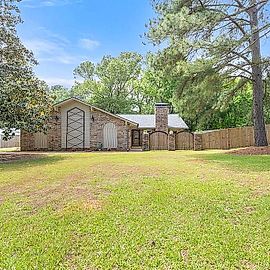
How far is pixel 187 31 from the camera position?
14312 millimetres

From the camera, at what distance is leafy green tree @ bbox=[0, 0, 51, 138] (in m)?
15.9

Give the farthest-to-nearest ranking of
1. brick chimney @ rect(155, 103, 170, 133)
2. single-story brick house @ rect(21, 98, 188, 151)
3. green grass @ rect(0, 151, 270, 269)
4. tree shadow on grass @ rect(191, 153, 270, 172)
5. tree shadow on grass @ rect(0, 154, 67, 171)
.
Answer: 1. brick chimney @ rect(155, 103, 170, 133)
2. single-story brick house @ rect(21, 98, 188, 151)
3. tree shadow on grass @ rect(0, 154, 67, 171)
4. tree shadow on grass @ rect(191, 153, 270, 172)
5. green grass @ rect(0, 151, 270, 269)

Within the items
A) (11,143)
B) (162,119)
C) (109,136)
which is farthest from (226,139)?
(11,143)

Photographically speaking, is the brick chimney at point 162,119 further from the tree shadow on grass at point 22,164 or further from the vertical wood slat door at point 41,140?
the tree shadow on grass at point 22,164

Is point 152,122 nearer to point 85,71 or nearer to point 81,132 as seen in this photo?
point 81,132

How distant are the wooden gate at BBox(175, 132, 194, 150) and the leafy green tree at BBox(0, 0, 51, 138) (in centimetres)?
1206

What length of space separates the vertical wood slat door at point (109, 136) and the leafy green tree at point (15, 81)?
897 cm

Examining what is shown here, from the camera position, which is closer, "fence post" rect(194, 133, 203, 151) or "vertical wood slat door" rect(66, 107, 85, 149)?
"fence post" rect(194, 133, 203, 151)

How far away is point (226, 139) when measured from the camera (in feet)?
80.7

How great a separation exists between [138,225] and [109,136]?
21182 millimetres

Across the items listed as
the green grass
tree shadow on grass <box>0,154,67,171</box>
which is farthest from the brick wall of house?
the green grass

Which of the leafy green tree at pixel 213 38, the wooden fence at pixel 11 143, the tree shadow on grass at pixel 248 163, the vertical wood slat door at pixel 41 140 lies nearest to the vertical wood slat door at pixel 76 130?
the vertical wood slat door at pixel 41 140

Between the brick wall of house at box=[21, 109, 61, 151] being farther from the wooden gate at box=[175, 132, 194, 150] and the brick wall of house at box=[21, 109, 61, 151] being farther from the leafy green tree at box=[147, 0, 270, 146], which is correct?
the leafy green tree at box=[147, 0, 270, 146]

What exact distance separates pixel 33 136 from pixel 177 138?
37.4ft
